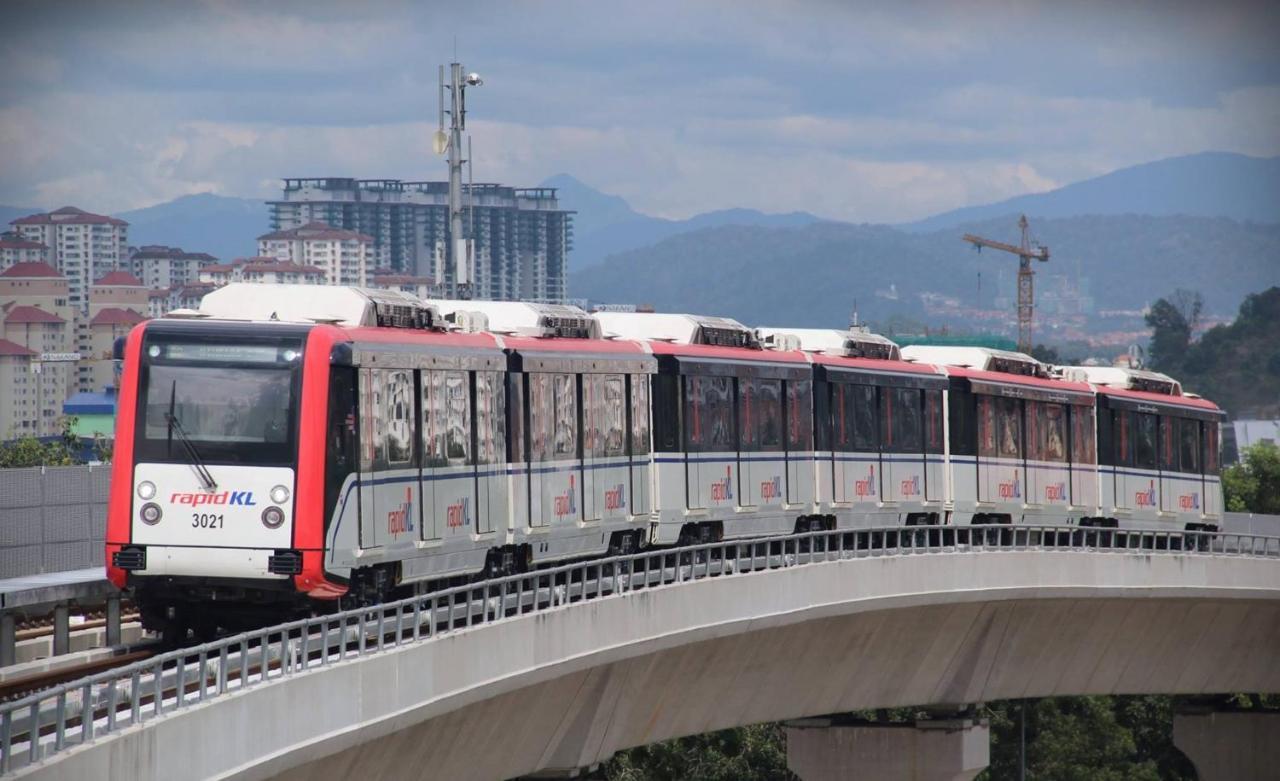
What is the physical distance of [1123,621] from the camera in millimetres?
44906

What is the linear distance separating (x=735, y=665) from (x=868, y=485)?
7959 mm

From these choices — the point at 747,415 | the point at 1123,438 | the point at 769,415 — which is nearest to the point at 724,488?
the point at 747,415

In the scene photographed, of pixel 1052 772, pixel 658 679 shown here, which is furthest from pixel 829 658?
pixel 1052 772

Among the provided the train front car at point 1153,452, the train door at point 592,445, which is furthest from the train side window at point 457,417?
the train front car at point 1153,452

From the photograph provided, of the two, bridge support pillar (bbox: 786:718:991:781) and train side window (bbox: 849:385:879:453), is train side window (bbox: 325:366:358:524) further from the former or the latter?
bridge support pillar (bbox: 786:718:991:781)

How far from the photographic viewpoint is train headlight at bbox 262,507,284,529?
2325 cm

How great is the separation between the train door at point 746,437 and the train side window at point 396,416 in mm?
11103

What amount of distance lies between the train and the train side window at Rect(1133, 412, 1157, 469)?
1376mm

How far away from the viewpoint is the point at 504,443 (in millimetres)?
28859

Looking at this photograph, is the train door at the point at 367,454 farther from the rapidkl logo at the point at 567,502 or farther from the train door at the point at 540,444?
the rapidkl logo at the point at 567,502

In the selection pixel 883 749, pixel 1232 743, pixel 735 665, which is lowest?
pixel 1232 743

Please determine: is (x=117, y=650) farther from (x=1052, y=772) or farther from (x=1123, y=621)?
(x=1052, y=772)

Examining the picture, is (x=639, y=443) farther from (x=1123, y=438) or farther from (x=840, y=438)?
(x=1123, y=438)

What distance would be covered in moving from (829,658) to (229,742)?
20.2 meters
